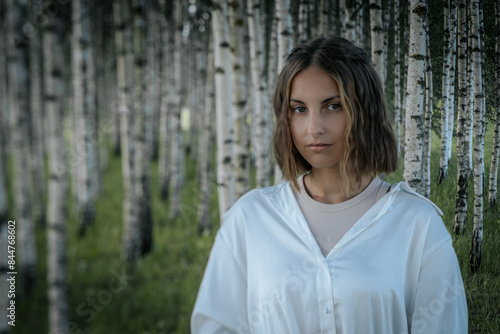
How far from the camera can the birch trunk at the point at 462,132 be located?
5.59 feet

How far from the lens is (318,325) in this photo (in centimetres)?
139

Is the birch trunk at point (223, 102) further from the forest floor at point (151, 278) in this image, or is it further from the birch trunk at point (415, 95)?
the birch trunk at point (415, 95)

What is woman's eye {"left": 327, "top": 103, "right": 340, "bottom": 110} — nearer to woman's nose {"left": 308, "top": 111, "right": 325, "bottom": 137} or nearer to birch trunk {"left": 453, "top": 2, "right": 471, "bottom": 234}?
woman's nose {"left": 308, "top": 111, "right": 325, "bottom": 137}

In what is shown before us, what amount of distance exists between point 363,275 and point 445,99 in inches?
39.2

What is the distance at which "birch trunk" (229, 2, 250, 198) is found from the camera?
2.92m

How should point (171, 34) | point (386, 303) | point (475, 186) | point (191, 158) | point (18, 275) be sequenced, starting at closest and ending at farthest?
point (386, 303) < point (475, 186) < point (18, 275) < point (171, 34) < point (191, 158)

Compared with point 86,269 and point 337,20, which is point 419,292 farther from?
point 86,269

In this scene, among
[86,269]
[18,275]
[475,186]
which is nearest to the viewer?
[475,186]

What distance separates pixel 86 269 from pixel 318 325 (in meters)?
3.92

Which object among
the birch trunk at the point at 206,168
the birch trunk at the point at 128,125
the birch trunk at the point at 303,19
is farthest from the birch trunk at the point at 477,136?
the birch trunk at the point at 206,168

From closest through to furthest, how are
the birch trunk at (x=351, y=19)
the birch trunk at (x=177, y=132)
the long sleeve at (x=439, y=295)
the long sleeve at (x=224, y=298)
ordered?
the long sleeve at (x=439, y=295) → the long sleeve at (x=224, y=298) → the birch trunk at (x=351, y=19) → the birch trunk at (x=177, y=132)

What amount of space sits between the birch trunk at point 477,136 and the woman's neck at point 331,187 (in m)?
0.58

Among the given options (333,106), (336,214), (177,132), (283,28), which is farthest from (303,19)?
(177,132)

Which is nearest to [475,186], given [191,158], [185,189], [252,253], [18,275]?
[252,253]
